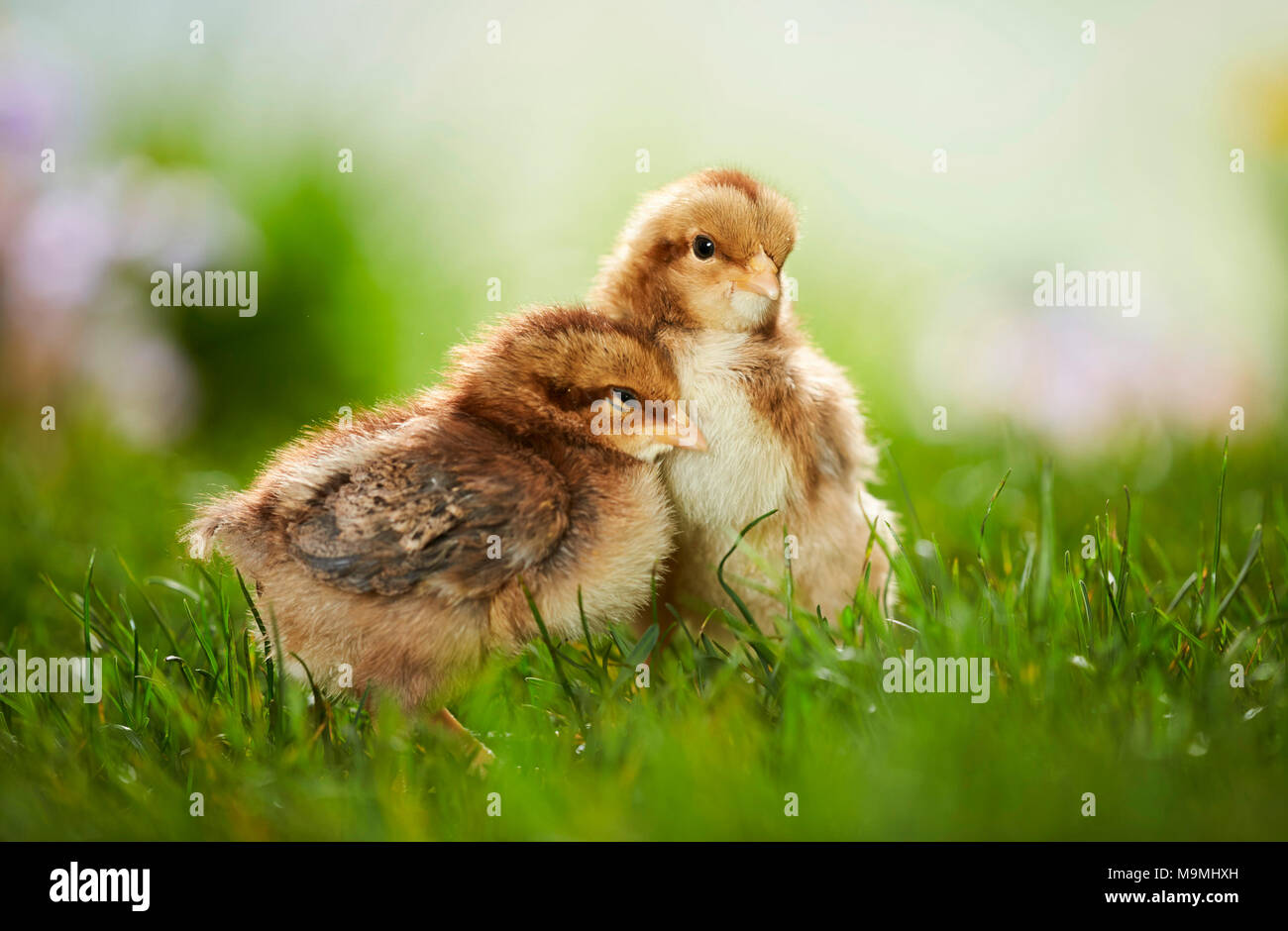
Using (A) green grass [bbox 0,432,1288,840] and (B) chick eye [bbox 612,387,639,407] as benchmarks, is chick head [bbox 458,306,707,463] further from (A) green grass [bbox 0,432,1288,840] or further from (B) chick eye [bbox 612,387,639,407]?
(A) green grass [bbox 0,432,1288,840]

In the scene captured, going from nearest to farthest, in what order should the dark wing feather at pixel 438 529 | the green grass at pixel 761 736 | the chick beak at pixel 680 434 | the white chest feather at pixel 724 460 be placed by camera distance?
1. the green grass at pixel 761 736
2. the dark wing feather at pixel 438 529
3. the chick beak at pixel 680 434
4. the white chest feather at pixel 724 460

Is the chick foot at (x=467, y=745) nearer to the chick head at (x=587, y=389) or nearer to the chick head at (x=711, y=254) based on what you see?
the chick head at (x=587, y=389)

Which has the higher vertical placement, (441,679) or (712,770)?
(441,679)

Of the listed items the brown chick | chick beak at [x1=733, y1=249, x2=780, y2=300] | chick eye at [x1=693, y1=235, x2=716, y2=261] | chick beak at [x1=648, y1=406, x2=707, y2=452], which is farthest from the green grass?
chick eye at [x1=693, y1=235, x2=716, y2=261]

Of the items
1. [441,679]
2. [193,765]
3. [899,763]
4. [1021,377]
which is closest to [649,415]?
[441,679]

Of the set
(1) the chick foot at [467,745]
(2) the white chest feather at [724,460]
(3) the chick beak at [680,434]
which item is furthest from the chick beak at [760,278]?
(1) the chick foot at [467,745]

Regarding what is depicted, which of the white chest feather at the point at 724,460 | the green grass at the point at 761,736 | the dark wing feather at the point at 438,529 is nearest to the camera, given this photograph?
the green grass at the point at 761,736
